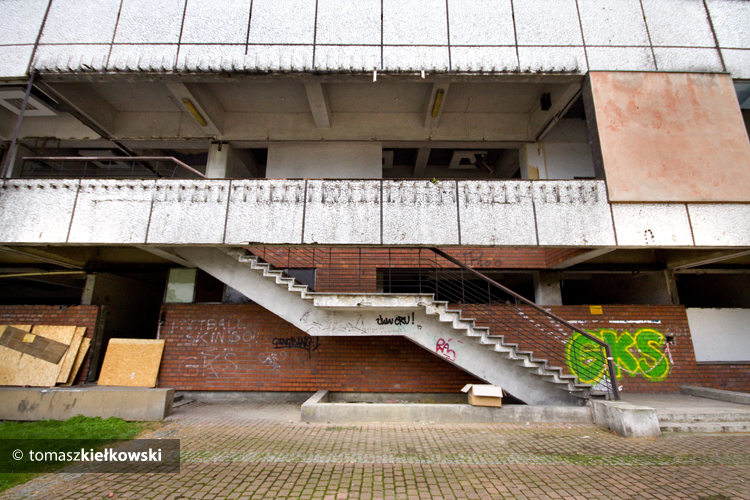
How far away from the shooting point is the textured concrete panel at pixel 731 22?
8.45 metres

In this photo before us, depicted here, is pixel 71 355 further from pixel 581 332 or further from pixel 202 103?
pixel 581 332

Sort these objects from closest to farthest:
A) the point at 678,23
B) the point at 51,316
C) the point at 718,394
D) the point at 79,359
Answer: the point at 718,394 → the point at 678,23 → the point at 79,359 → the point at 51,316

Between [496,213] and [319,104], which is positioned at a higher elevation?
[319,104]

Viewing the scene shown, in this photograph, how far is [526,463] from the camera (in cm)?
461

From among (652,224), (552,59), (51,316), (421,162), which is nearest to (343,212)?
(421,162)

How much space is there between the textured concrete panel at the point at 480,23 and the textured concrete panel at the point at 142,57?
6.85 m

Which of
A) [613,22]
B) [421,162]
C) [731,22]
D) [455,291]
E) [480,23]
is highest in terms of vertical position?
[731,22]

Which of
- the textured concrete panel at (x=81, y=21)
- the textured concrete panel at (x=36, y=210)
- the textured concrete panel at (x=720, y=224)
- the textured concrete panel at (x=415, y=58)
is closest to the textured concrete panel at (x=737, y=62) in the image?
the textured concrete panel at (x=720, y=224)

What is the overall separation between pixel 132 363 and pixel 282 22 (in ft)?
30.6

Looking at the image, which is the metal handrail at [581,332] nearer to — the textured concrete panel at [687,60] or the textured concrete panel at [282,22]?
the textured concrete panel at [282,22]

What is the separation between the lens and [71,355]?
8.56 metres

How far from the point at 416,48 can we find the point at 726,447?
9610 mm

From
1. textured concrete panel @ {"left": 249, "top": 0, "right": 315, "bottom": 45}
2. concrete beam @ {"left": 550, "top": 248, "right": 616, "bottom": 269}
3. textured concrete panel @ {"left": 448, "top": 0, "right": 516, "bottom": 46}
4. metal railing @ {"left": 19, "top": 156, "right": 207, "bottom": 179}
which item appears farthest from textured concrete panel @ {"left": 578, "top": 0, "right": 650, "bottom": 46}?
metal railing @ {"left": 19, "top": 156, "right": 207, "bottom": 179}

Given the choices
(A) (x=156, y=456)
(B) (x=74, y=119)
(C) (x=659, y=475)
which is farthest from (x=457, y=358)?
(B) (x=74, y=119)
